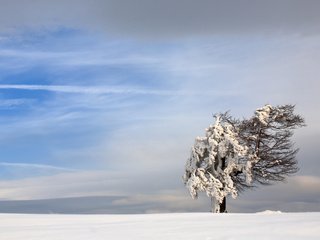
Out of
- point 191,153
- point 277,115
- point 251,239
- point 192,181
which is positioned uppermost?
point 277,115

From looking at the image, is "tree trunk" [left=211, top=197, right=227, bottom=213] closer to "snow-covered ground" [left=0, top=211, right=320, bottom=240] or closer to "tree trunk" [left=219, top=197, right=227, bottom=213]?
"tree trunk" [left=219, top=197, right=227, bottom=213]

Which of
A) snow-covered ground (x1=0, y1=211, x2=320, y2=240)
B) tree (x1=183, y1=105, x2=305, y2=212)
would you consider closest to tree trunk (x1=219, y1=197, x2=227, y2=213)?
tree (x1=183, y1=105, x2=305, y2=212)

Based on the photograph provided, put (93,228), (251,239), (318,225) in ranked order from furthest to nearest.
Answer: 1. (93,228)
2. (318,225)
3. (251,239)

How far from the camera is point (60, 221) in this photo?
1323 centimetres

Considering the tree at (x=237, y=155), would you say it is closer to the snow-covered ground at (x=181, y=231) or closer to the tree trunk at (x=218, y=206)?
the tree trunk at (x=218, y=206)

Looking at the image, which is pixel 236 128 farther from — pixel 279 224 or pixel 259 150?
pixel 279 224

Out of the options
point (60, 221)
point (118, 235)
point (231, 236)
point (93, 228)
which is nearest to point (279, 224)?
point (231, 236)

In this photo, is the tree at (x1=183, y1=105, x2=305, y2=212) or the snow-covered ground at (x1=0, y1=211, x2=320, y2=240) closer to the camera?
the snow-covered ground at (x1=0, y1=211, x2=320, y2=240)

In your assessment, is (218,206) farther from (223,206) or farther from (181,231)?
(181,231)

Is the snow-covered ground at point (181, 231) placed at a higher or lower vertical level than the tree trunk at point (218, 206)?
lower

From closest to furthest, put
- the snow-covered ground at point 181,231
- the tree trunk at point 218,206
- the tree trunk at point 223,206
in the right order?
the snow-covered ground at point 181,231 → the tree trunk at point 218,206 → the tree trunk at point 223,206

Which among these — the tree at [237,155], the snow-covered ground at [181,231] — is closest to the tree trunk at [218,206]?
the tree at [237,155]

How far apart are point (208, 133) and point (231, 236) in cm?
2389

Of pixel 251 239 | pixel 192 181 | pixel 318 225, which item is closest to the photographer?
pixel 251 239
